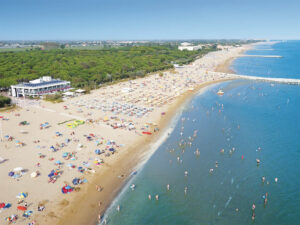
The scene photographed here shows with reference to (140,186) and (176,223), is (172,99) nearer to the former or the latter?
(140,186)

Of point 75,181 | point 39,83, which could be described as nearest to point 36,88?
point 39,83

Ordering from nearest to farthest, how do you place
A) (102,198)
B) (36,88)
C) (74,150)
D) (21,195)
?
(21,195) < (102,198) < (74,150) < (36,88)

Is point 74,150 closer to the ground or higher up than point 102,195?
higher up

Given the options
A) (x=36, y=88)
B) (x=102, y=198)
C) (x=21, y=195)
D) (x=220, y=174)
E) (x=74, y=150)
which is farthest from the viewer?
(x=36, y=88)

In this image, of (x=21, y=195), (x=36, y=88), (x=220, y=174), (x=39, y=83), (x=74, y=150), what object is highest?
(x=39, y=83)

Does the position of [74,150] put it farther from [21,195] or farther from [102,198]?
[102,198]

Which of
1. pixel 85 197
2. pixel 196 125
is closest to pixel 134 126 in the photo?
pixel 196 125

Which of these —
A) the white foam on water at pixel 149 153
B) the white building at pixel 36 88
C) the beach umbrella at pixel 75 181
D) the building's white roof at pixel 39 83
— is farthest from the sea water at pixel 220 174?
the building's white roof at pixel 39 83

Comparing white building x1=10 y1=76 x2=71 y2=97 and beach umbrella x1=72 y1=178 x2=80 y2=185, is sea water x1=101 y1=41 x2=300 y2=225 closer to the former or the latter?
beach umbrella x1=72 y1=178 x2=80 y2=185
